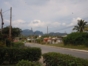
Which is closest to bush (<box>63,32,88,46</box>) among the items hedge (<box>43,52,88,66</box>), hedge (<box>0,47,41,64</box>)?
hedge (<box>0,47,41,64</box>)

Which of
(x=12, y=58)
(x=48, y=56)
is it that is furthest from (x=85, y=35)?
(x=48, y=56)

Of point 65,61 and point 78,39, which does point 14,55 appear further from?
point 78,39

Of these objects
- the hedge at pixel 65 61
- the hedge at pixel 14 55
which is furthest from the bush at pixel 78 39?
the hedge at pixel 65 61

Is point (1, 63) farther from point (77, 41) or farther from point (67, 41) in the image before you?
point (67, 41)

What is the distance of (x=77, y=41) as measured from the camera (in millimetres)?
49406

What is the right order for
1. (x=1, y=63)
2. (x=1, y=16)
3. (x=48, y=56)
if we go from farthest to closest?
(x=1, y=16), (x=1, y=63), (x=48, y=56)

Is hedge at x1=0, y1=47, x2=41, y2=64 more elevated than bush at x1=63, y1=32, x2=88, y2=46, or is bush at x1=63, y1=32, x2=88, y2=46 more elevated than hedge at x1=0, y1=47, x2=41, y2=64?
bush at x1=63, y1=32, x2=88, y2=46

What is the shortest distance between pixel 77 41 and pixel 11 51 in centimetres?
3472

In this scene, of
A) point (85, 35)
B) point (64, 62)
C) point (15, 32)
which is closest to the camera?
point (64, 62)

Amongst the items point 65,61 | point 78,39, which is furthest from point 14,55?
point 78,39

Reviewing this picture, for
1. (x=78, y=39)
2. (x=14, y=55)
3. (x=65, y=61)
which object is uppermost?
(x=78, y=39)

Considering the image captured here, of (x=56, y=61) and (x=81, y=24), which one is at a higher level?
(x=81, y=24)

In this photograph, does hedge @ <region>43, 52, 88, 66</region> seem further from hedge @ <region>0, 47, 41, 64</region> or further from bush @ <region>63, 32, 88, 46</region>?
bush @ <region>63, 32, 88, 46</region>

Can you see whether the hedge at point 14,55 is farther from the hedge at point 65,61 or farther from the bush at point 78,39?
the bush at point 78,39
